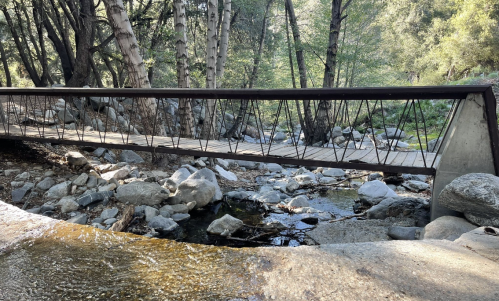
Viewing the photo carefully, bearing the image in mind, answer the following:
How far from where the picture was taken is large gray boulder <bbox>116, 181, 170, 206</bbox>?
15.5 feet

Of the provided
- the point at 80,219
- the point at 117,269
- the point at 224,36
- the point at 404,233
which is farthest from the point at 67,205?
the point at 224,36

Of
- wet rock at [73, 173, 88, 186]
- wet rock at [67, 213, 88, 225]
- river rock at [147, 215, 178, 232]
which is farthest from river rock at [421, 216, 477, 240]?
wet rock at [73, 173, 88, 186]

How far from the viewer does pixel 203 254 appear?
2.43m

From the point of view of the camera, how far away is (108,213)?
14.1 feet

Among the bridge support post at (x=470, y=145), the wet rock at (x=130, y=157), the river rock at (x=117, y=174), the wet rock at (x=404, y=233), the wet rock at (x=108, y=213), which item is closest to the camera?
the bridge support post at (x=470, y=145)

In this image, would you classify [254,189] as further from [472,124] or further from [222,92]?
[472,124]

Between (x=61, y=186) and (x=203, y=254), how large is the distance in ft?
11.6

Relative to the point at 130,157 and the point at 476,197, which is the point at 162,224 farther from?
the point at 476,197

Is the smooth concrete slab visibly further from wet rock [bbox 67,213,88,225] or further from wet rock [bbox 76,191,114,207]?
wet rock [bbox 76,191,114,207]

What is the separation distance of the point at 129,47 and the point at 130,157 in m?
2.58

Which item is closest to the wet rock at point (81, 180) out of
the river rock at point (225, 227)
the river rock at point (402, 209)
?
the river rock at point (225, 227)

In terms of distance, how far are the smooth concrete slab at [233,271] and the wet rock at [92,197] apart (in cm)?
178

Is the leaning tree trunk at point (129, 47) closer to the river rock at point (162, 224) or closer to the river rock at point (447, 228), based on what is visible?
the river rock at point (162, 224)

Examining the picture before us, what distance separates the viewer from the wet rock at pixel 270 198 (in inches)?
223
